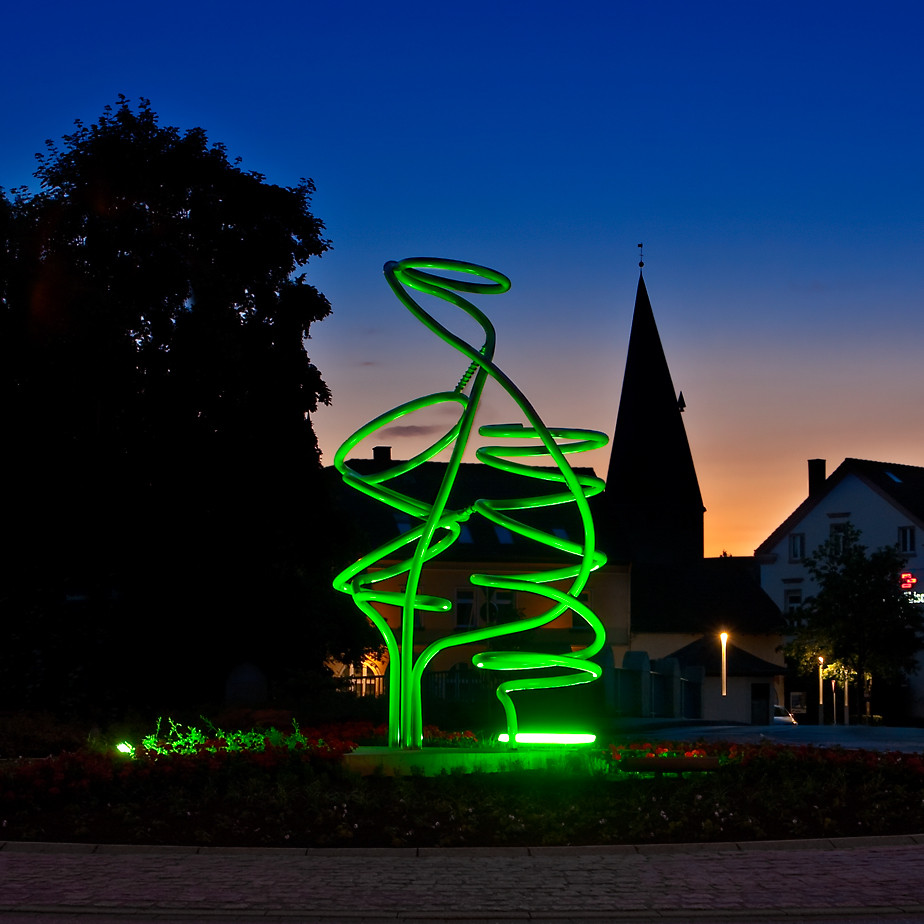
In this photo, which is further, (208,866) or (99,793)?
(99,793)

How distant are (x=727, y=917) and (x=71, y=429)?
25098mm

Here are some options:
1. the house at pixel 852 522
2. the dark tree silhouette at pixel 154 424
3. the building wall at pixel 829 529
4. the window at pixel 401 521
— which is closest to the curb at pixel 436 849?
the dark tree silhouette at pixel 154 424

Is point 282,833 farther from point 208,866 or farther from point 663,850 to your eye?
point 663,850

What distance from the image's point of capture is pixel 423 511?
65.3 feet

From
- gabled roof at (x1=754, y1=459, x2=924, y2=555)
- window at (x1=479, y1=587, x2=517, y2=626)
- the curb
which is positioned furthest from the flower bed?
gabled roof at (x1=754, y1=459, x2=924, y2=555)

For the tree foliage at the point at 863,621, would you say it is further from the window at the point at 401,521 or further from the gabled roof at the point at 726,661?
the window at the point at 401,521

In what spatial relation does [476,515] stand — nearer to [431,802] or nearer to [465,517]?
[465,517]

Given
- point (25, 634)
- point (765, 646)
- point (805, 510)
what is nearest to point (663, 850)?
point (25, 634)

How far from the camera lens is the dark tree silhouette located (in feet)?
105

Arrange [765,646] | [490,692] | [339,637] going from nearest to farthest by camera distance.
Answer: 1. [490,692]
2. [339,637]
3. [765,646]

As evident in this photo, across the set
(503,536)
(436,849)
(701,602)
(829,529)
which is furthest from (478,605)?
(436,849)

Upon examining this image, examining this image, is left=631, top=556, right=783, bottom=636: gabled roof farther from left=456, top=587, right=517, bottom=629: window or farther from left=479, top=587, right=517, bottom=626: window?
left=456, top=587, right=517, bottom=629: window

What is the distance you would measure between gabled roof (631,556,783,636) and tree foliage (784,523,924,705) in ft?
46.2

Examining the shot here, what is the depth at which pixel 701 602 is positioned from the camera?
72438 millimetres
